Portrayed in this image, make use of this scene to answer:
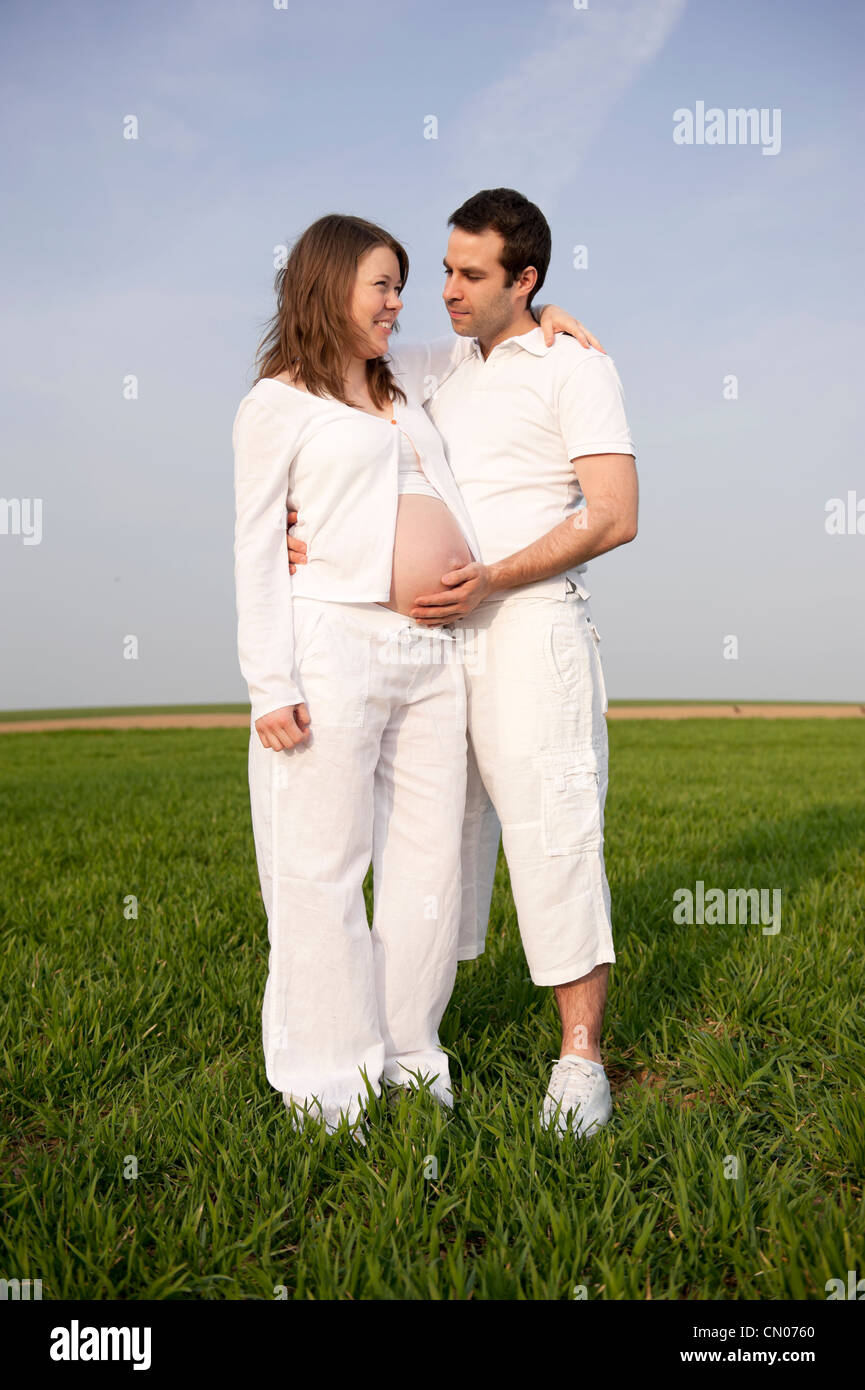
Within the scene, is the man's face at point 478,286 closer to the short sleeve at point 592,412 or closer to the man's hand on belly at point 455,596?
the short sleeve at point 592,412

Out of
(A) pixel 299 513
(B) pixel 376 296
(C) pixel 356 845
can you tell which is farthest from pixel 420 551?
(C) pixel 356 845

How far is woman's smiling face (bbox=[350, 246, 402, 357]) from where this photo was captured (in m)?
2.63

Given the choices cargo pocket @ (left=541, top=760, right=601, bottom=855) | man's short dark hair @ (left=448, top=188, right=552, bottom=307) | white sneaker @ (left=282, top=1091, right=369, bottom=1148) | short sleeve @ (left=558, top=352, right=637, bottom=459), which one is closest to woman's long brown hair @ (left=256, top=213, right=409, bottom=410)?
man's short dark hair @ (left=448, top=188, right=552, bottom=307)

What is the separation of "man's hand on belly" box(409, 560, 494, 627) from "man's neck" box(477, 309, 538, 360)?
0.82m

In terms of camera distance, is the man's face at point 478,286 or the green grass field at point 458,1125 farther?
the man's face at point 478,286

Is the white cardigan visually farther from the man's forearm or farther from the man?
the man's forearm

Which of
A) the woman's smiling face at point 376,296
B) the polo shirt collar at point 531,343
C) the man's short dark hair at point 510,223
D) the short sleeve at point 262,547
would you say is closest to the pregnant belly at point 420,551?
the short sleeve at point 262,547

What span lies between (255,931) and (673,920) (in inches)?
74.3

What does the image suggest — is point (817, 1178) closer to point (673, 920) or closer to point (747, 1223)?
point (747, 1223)

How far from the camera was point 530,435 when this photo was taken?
9.52 feet

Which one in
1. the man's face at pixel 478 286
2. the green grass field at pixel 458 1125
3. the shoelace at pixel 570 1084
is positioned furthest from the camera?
the man's face at pixel 478 286

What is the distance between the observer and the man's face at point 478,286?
9.51 ft

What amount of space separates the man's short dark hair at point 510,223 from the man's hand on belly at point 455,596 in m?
0.96
